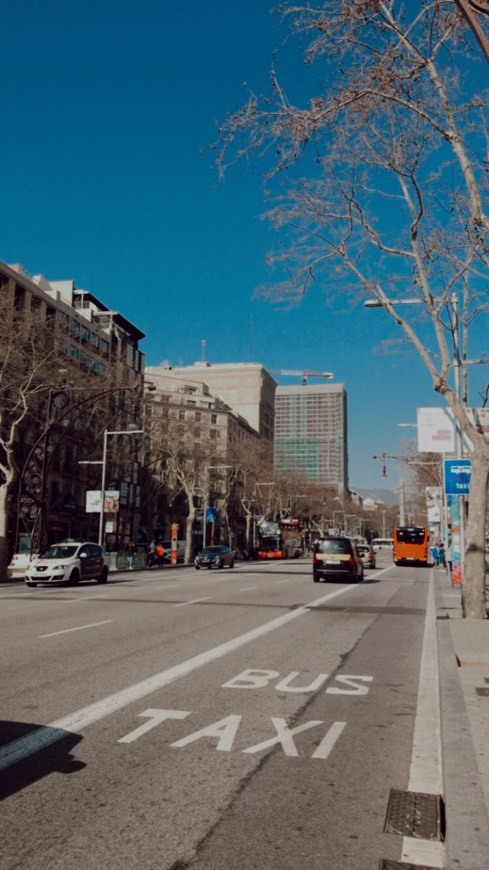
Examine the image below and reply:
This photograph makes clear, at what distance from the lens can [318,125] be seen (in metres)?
12.5

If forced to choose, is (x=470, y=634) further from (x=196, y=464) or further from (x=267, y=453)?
(x=267, y=453)

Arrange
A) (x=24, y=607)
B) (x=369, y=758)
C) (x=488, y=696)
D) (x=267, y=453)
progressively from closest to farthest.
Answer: (x=369, y=758) < (x=488, y=696) < (x=24, y=607) < (x=267, y=453)

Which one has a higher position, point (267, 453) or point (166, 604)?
point (267, 453)

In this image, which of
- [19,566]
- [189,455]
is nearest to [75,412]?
[189,455]

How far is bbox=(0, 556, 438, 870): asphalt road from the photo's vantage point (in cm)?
371

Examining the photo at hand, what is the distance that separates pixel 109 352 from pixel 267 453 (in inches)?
894

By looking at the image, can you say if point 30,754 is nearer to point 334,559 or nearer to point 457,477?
point 457,477

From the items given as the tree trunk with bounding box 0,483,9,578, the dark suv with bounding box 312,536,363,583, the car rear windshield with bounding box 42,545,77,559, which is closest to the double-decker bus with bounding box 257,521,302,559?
the tree trunk with bounding box 0,483,9,578

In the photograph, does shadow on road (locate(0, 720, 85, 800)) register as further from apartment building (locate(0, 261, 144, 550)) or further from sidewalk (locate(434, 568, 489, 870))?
apartment building (locate(0, 261, 144, 550))

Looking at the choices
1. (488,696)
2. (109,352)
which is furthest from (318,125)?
(109,352)

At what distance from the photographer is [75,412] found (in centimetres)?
5562

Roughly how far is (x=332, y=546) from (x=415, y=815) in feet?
83.9

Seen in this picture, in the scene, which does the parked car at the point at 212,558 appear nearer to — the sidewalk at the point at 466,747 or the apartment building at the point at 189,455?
the apartment building at the point at 189,455

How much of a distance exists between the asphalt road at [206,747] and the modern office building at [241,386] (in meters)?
136
